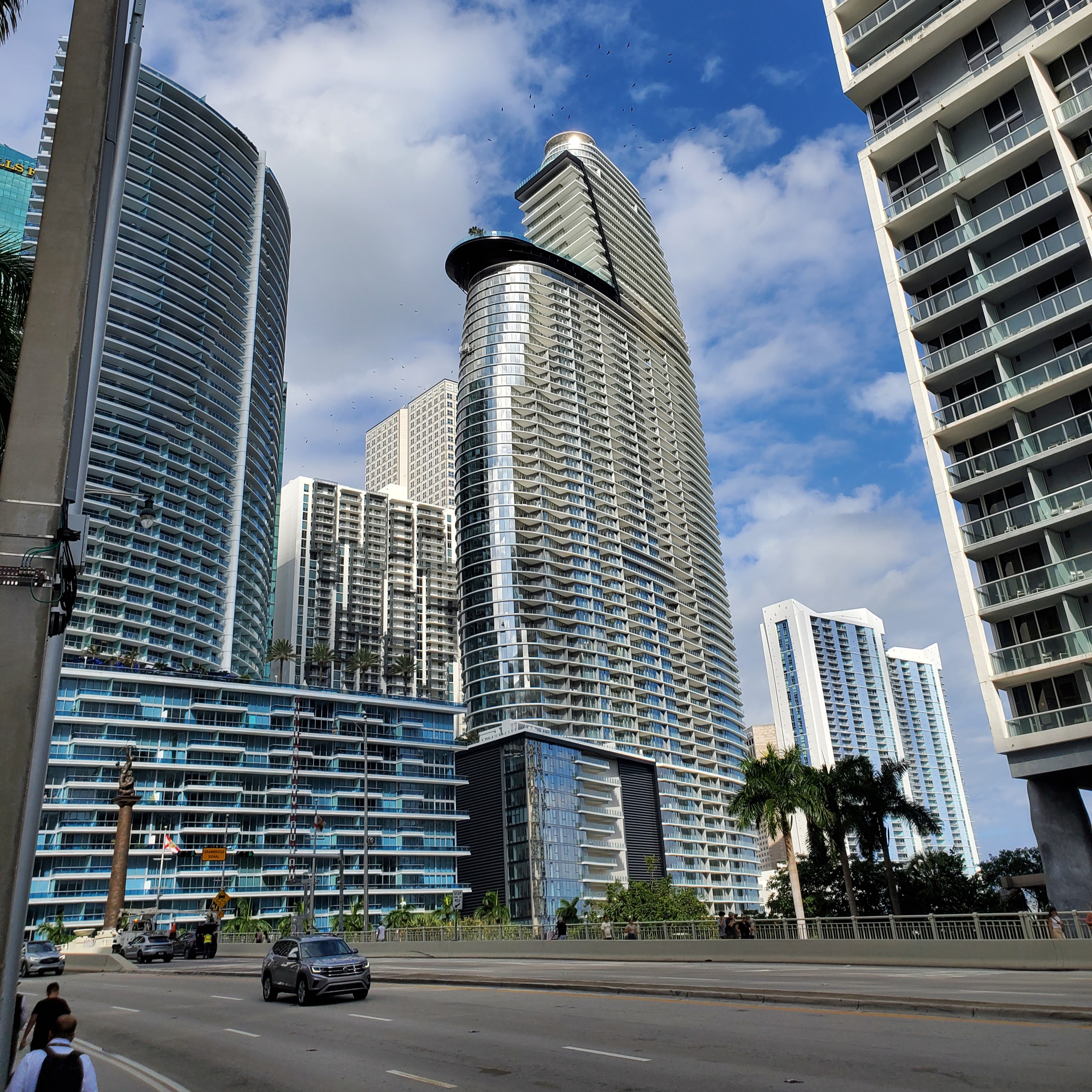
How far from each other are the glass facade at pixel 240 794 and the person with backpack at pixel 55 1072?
93595 mm

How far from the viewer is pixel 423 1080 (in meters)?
11.6

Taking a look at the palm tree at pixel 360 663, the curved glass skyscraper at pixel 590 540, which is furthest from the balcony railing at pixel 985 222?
the palm tree at pixel 360 663

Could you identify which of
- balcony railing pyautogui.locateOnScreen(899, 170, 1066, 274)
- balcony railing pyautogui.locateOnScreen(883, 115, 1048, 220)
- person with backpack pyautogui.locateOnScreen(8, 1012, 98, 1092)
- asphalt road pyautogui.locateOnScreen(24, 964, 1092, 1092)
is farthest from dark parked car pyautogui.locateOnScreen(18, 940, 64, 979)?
balcony railing pyautogui.locateOnScreen(883, 115, 1048, 220)

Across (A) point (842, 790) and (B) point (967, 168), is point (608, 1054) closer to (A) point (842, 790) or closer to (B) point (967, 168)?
(B) point (967, 168)

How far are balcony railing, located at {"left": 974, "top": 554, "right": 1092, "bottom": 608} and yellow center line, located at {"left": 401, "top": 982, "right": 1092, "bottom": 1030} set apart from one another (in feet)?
87.4

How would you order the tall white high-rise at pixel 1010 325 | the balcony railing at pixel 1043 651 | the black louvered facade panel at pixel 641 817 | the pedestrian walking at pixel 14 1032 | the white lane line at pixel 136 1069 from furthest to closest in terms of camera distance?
the black louvered facade panel at pixel 641 817 < the tall white high-rise at pixel 1010 325 < the balcony railing at pixel 1043 651 < the white lane line at pixel 136 1069 < the pedestrian walking at pixel 14 1032

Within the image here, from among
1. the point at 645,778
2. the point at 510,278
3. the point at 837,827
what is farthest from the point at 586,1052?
the point at 510,278

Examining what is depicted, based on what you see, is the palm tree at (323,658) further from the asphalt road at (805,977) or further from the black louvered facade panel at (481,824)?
the asphalt road at (805,977)

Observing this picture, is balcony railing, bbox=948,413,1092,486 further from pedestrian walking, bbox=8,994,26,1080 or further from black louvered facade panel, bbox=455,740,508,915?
black louvered facade panel, bbox=455,740,508,915

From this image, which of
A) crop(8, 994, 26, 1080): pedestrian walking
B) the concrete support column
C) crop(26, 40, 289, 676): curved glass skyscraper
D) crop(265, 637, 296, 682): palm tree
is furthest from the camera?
crop(265, 637, 296, 682): palm tree

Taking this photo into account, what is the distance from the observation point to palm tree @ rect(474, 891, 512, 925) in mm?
105938

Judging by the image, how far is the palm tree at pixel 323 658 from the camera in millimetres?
168500

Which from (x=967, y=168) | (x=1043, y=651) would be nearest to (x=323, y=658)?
(x=967, y=168)

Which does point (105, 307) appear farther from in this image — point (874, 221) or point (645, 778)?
point (645, 778)
